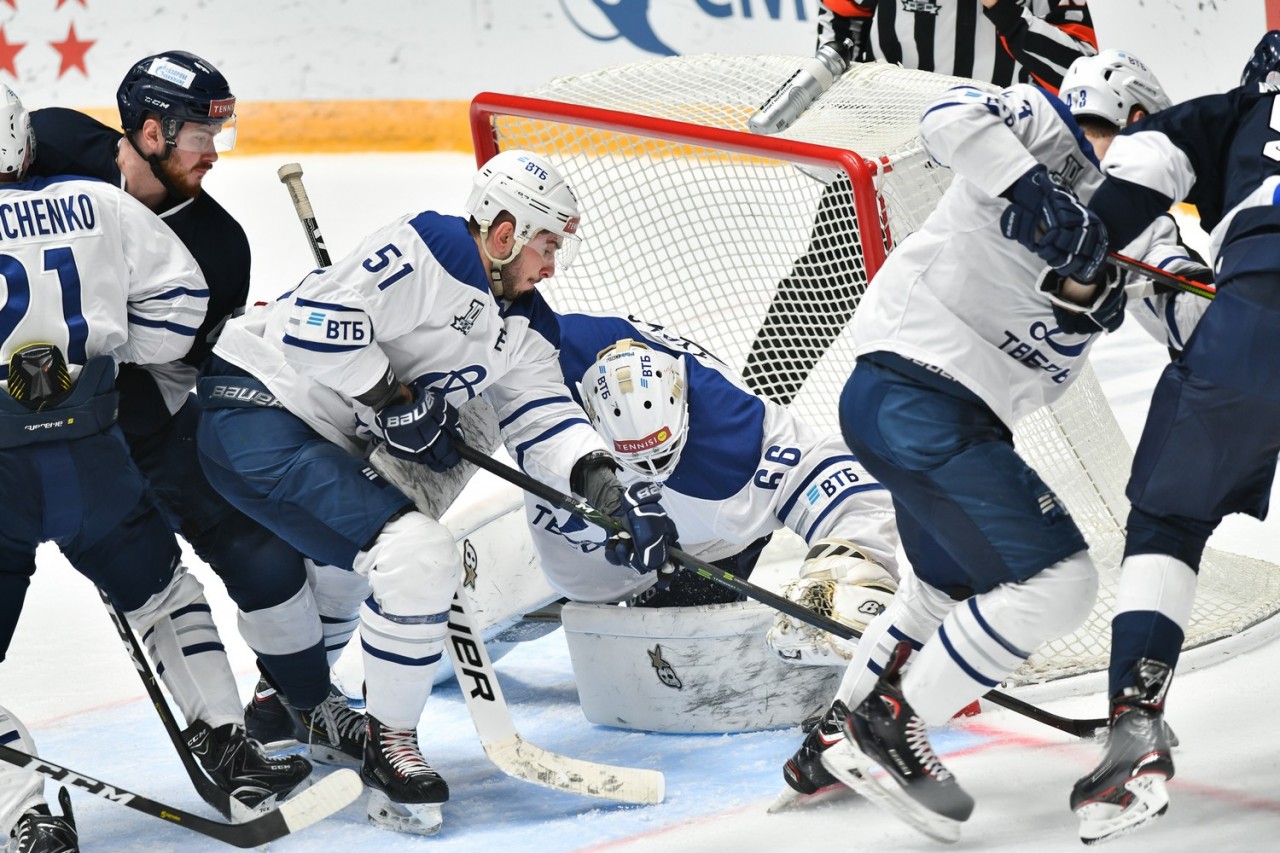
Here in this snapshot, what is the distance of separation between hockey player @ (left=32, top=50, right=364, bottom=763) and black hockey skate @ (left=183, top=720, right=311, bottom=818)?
19cm

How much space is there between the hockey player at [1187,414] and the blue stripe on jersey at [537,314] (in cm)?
109

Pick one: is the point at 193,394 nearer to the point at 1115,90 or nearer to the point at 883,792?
the point at 883,792

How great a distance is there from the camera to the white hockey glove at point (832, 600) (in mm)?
2758

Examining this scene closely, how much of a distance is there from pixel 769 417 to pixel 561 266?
0.51 meters

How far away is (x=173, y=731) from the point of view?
279 cm

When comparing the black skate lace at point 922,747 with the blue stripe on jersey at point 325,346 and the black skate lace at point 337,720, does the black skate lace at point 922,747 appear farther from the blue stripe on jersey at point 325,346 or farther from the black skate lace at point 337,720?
the black skate lace at point 337,720

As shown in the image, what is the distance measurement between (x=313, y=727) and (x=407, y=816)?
19.0 inches

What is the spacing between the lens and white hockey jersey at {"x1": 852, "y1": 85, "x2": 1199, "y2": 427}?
2.26 m

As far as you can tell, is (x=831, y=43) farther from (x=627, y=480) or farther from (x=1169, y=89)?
(x=1169, y=89)

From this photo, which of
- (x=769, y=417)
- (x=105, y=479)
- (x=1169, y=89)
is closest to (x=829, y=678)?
(x=769, y=417)

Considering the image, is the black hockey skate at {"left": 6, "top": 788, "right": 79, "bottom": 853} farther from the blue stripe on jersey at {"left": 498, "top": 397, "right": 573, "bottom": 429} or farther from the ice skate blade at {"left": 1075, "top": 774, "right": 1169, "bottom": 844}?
the ice skate blade at {"left": 1075, "top": 774, "right": 1169, "bottom": 844}

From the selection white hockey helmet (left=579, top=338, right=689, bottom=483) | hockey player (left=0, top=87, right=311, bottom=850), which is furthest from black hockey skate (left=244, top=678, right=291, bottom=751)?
white hockey helmet (left=579, top=338, right=689, bottom=483)

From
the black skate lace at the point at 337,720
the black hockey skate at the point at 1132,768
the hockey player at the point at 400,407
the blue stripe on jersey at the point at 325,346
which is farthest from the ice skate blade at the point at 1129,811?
the black skate lace at the point at 337,720

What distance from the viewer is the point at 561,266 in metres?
2.93
